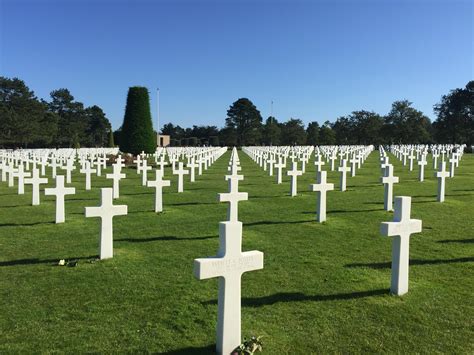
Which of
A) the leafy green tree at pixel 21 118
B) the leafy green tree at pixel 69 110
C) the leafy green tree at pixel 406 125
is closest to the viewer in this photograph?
the leafy green tree at pixel 21 118

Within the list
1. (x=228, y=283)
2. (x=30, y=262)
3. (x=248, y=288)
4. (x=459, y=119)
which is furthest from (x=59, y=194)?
(x=459, y=119)

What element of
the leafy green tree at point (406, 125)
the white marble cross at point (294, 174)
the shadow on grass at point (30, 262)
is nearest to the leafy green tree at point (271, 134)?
the leafy green tree at point (406, 125)

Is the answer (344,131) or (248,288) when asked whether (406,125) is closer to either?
(344,131)

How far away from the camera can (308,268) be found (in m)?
5.45

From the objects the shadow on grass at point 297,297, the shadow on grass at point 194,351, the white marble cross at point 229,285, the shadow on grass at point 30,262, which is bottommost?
the shadow on grass at point 194,351

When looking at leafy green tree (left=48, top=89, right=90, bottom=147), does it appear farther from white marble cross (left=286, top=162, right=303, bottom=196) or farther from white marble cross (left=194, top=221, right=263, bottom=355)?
white marble cross (left=194, top=221, right=263, bottom=355)

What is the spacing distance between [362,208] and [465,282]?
16.7 feet

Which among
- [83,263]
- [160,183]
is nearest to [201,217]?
[160,183]

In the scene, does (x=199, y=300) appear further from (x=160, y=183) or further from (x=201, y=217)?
(x=160, y=183)

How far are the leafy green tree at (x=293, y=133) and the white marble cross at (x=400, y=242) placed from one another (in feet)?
270

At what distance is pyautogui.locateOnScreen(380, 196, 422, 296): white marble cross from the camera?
14.7ft

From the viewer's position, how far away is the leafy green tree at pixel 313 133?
277ft

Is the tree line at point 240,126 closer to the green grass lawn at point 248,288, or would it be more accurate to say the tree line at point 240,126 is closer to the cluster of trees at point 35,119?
the cluster of trees at point 35,119

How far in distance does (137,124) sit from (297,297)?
2618 cm
